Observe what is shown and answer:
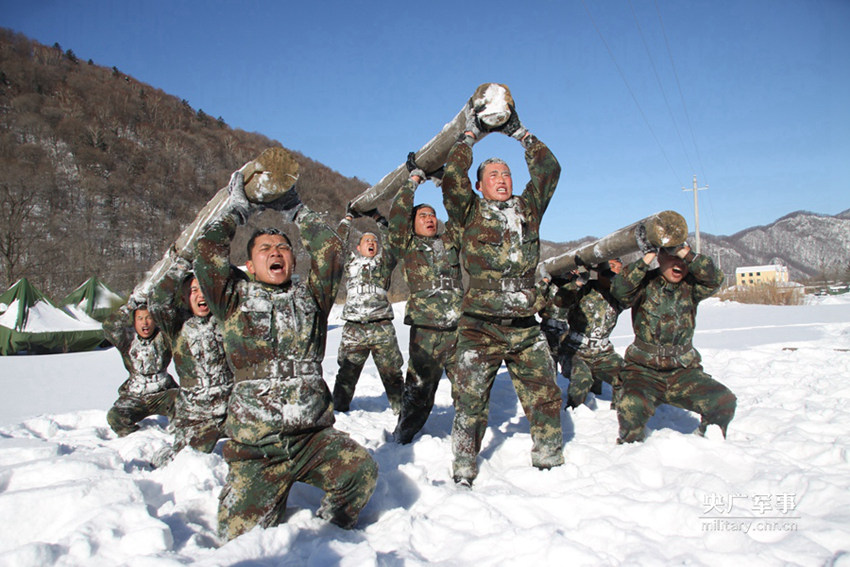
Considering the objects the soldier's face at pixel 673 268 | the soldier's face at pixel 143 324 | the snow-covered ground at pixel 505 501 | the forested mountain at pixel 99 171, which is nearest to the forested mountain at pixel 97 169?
the forested mountain at pixel 99 171

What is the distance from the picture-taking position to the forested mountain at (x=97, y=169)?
28312 millimetres

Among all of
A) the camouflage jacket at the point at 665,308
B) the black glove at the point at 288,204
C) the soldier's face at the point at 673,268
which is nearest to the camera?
the black glove at the point at 288,204

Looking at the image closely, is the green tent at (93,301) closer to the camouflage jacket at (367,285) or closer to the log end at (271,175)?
the camouflage jacket at (367,285)

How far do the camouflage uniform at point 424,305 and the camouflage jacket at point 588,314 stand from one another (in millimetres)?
1669

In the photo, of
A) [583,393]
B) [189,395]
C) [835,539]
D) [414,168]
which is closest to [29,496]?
[189,395]

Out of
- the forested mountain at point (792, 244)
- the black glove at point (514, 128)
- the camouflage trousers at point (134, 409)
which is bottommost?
the camouflage trousers at point (134, 409)

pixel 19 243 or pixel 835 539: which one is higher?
pixel 19 243

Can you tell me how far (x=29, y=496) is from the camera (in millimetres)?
2510

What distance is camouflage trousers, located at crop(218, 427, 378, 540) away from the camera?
2475 millimetres

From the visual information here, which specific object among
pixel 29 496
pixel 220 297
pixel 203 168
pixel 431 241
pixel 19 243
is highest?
pixel 203 168

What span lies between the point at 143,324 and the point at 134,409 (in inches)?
35.8

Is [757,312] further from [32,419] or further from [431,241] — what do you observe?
[32,419]

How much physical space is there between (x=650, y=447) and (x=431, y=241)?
2.67m

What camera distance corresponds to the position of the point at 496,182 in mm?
3619
